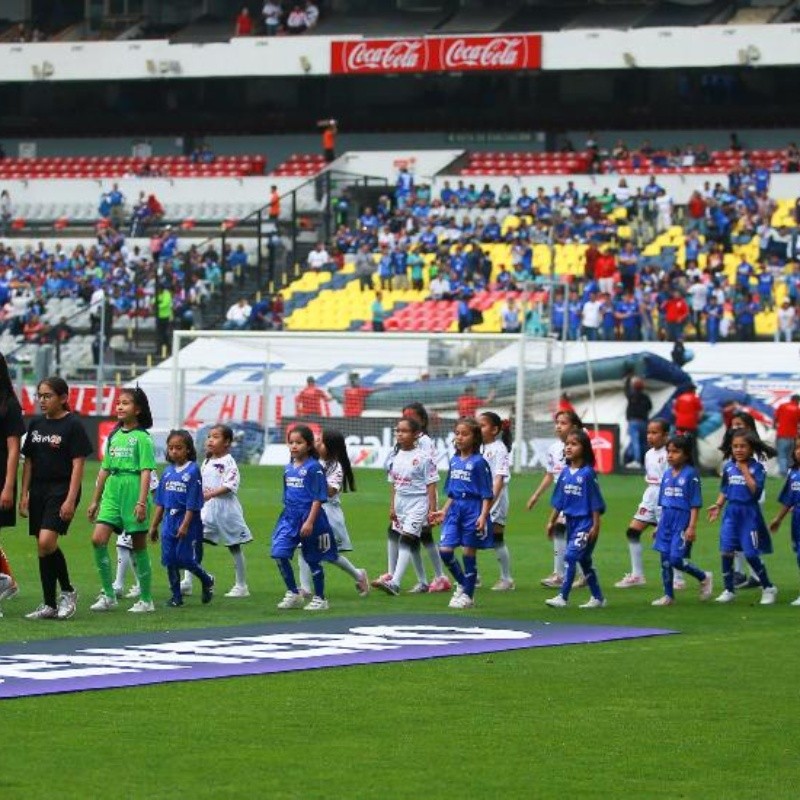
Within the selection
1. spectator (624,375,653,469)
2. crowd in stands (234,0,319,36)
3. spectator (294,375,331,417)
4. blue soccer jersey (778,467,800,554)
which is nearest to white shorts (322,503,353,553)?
blue soccer jersey (778,467,800,554)

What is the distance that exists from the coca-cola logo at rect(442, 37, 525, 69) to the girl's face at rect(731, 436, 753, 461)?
42.3 meters

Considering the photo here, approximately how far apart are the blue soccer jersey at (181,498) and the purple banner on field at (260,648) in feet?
5.44

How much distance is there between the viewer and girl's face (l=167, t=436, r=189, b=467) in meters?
17.5

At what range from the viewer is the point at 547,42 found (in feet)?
195

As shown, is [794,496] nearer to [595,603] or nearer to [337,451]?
[595,603]

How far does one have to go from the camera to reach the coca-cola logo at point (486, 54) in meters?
59.6

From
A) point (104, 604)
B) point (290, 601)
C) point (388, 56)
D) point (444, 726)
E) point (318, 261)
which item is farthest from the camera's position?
point (388, 56)

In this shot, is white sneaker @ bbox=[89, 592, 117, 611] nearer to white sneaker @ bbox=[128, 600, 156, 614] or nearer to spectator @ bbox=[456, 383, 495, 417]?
white sneaker @ bbox=[128, 600, 156, 614]

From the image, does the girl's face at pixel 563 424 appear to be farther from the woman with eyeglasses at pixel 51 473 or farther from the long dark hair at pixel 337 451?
the woman with eyeglasses at pixel 51 473

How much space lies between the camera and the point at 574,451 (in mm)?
17734

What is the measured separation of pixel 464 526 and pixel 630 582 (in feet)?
9.63

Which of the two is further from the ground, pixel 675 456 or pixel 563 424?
pixel 563 424

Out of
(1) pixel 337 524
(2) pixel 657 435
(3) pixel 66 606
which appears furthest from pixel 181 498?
(2) pixel 657 435

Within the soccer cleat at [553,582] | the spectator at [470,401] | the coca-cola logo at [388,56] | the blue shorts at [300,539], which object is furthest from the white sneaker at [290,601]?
the coca-cola logo at [388,56]
